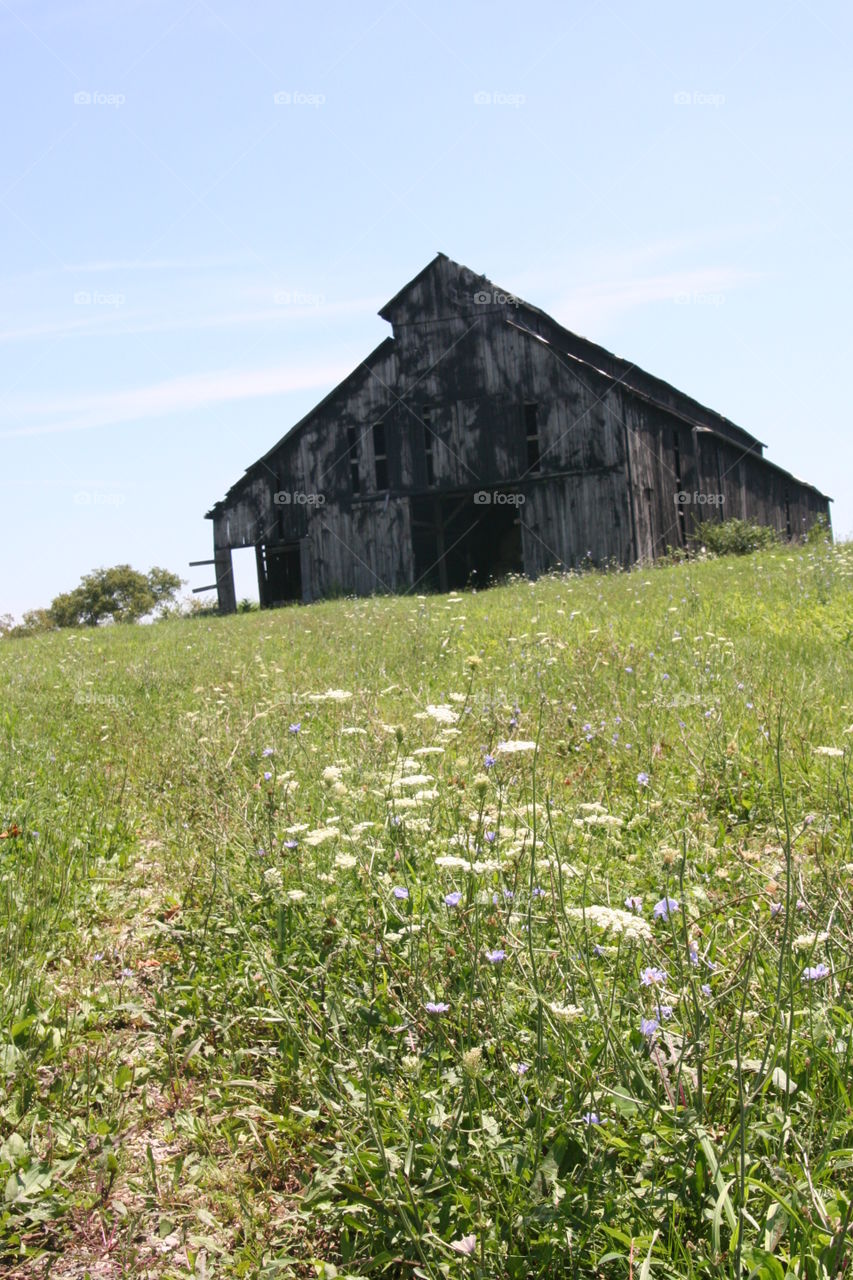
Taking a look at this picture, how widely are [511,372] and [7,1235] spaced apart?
74.2 feet

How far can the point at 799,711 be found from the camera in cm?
507

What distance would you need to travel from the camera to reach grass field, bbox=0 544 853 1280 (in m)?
1.88

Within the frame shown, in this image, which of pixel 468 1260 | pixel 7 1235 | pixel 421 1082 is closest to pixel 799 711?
pixel 421 1082

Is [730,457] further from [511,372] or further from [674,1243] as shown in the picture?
[674,1243]

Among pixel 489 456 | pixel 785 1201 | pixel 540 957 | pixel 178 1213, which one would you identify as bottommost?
pixel 178 1213

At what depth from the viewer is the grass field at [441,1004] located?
1878mm

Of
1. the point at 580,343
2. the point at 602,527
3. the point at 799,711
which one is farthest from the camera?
the point at 580,343
